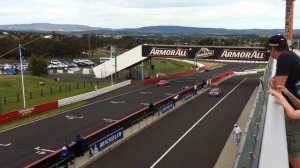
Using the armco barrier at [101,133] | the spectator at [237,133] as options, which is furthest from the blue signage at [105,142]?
the spectator at [237,133]

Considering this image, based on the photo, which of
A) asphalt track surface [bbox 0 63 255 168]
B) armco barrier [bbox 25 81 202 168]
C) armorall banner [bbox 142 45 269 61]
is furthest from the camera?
armorall banner [bbox 142 45 269 61]

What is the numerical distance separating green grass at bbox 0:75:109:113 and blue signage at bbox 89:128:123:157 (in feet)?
61.7

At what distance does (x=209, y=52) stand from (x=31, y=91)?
29.0m

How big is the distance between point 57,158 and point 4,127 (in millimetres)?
13940

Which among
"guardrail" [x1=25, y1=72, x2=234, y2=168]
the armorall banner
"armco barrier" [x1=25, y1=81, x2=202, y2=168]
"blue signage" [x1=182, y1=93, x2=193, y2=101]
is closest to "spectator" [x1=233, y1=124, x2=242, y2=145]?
"guardrail" [x1=25, y1=72, x2=234, y2=168]

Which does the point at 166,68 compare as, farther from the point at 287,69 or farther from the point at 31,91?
the point at 287,69

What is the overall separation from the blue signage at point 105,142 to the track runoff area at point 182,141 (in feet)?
1.90

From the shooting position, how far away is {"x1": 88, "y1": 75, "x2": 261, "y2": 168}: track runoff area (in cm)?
2119

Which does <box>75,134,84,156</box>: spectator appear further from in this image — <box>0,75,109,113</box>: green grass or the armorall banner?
the armorall banner

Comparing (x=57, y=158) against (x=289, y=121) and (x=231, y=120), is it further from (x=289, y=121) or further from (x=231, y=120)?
(x=231, y=120)

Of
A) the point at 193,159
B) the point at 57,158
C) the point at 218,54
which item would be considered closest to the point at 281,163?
the point at 57,158

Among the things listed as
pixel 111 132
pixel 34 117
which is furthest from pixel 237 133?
pixel 34 117

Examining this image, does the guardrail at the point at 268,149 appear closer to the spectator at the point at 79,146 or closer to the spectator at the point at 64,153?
the spectator at the point at 64,153

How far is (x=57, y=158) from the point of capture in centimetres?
1864
